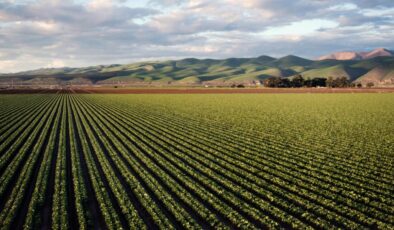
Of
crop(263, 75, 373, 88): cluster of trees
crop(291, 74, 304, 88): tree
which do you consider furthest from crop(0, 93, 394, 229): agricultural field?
crop(263, 75, 373, 88): cluster of trees

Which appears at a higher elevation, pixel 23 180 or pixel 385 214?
pixel 23 180

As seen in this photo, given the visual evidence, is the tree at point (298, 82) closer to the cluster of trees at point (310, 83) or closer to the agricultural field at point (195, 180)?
the cluster of trees at point (310, 83)

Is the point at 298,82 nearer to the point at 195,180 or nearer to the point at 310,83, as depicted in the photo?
the point at 310,83

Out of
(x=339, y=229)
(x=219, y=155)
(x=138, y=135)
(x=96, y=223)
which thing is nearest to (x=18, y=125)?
(x=138, y=135)

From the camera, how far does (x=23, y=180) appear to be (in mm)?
15766

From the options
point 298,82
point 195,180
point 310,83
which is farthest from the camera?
point 310,83

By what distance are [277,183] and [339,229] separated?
480 centimetres

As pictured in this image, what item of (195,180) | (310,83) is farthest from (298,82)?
(195,180)

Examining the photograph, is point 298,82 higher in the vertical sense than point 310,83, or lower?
higher

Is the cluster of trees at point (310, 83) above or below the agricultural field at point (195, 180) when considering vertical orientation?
above

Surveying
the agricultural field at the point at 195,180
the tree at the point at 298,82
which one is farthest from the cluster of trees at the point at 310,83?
the agricultural field at the point at 195,180

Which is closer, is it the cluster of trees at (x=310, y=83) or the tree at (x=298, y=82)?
the cluster of trees at (x=310, y=83)

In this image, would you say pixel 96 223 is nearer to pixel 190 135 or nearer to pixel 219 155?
pixel 219 155

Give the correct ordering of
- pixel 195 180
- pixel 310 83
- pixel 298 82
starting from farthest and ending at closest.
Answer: pixel 310 83 → pixel 298 82 → pixel 195 180
